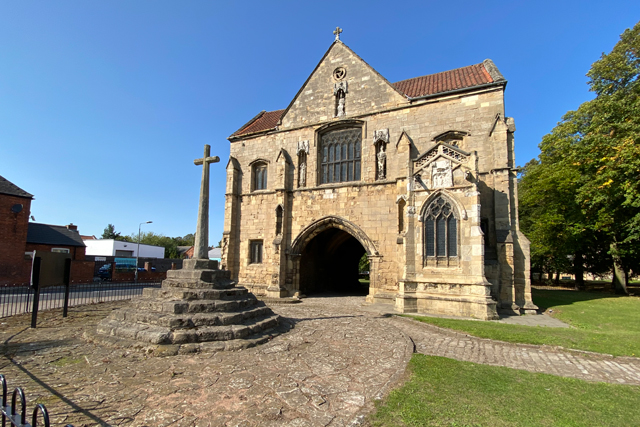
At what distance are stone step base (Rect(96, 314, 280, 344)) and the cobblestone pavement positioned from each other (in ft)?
1.54

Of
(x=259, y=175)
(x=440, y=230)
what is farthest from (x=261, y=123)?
(x=440, y=230)

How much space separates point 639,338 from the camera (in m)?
8.07

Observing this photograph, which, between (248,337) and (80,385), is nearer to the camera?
(80,385)

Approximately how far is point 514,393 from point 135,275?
1164 inches

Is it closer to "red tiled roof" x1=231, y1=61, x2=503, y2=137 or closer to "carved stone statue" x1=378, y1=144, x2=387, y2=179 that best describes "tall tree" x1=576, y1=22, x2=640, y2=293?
"red tiled roof" x1=231, y1=61, x2=503, y2=137

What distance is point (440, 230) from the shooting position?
12016mm

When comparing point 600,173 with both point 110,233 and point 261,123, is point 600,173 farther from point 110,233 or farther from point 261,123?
point 110,233

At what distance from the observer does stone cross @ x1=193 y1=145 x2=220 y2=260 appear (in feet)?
28.2

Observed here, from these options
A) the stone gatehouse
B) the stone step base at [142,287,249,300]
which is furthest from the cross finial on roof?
the stone step base at [142,287,249,300]

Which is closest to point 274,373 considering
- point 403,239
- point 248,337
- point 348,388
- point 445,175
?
point 348,388

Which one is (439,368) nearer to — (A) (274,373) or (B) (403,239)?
(A) (274,373)

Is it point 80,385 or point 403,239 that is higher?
point 403,239

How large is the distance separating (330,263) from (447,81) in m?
12.6

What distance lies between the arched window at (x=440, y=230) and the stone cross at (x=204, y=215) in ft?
26.6
